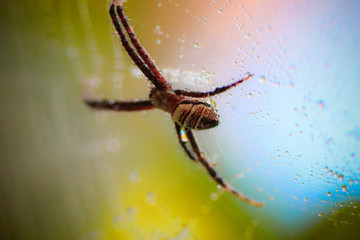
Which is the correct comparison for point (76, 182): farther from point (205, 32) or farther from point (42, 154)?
point (205, 32)

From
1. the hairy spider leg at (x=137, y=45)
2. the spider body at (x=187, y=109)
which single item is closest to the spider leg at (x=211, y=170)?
the spider body at (x=187, y=109)

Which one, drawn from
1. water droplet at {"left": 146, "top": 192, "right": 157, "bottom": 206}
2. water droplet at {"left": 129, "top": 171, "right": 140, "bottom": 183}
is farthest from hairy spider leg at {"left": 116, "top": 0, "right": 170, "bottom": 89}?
water droplet at {"left": 129, "top": 171, "right": 140, "bottom": 183}

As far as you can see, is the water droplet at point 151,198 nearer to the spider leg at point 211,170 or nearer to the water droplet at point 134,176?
the water droplet at point 134,176

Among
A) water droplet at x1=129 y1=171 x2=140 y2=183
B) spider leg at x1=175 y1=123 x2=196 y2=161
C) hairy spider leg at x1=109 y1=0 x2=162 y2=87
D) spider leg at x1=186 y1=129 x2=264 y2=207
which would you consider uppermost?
water droplet at x1=129 y1=171 x2=140 y2=183

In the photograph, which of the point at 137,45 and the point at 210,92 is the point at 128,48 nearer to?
the point at 137,45

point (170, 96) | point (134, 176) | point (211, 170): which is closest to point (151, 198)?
point (134, 176)

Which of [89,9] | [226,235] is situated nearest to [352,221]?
[226,235]

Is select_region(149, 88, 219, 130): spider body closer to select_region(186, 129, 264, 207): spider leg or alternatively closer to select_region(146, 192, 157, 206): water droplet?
select_region(186, 129, 264, 207): spider leg
